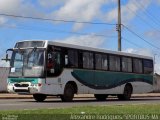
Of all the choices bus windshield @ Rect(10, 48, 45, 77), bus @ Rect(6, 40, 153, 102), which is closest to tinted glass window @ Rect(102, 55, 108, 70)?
bus @ Rect(6, 40, 153, 102)

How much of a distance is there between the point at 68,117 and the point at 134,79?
68.9 feet

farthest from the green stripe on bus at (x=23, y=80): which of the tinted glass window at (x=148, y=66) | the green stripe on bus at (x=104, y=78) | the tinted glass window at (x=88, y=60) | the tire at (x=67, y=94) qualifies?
the tinted glass window at (x=148, y=66)

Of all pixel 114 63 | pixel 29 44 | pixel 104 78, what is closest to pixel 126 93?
pixel 114 63

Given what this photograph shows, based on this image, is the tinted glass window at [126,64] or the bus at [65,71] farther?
the tinted glass window at [126,64]

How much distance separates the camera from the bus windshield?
2652 cm

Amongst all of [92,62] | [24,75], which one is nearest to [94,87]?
[92,62]

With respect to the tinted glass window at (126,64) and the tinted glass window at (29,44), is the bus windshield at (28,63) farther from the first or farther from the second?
the tinted glass window at (126,64)

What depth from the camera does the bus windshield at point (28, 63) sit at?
26.5 metres

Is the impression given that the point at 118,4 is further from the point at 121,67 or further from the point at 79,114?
the point at 79,114

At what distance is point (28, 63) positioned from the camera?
26781mm

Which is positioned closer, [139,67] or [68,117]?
[68,117]

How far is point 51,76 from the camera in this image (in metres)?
26.9

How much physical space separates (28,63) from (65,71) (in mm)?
2228

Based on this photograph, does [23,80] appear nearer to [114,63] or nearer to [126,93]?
[114,63]
